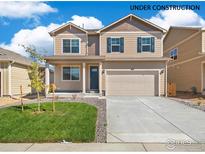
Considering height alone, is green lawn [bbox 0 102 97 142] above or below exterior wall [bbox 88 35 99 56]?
below

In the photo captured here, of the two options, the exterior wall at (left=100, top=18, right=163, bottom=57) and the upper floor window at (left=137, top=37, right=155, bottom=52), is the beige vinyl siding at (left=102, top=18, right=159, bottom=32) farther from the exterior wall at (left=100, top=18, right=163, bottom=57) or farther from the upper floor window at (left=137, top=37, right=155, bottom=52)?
the upper floor window at (left=137, top=37, right=155, bottom=52)

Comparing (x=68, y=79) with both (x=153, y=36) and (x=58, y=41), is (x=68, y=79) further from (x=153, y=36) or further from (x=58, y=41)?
(x=153, y=36)

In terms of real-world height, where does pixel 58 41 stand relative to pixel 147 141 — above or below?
above

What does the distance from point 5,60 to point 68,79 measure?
5623mm

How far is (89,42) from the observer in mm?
22391

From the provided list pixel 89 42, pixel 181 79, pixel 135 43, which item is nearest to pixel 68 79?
pixel 89 42

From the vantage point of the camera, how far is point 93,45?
22.3 metres

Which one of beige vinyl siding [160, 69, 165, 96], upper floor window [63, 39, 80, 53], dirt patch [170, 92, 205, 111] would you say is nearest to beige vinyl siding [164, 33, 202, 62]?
beige vinyl siding [160, 69, 165, 96]

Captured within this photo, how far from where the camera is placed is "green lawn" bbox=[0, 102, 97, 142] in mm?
7371

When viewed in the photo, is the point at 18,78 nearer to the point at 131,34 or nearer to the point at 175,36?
the point at 131,34

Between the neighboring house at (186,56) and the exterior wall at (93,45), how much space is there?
8253 mm

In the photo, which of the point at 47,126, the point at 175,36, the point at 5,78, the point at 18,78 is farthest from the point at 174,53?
the point at 47,126

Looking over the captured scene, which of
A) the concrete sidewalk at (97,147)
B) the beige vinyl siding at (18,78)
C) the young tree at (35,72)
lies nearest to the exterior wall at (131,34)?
the beige vinyl siding at (18,78)

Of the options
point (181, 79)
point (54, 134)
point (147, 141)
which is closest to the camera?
point (147, 141)
